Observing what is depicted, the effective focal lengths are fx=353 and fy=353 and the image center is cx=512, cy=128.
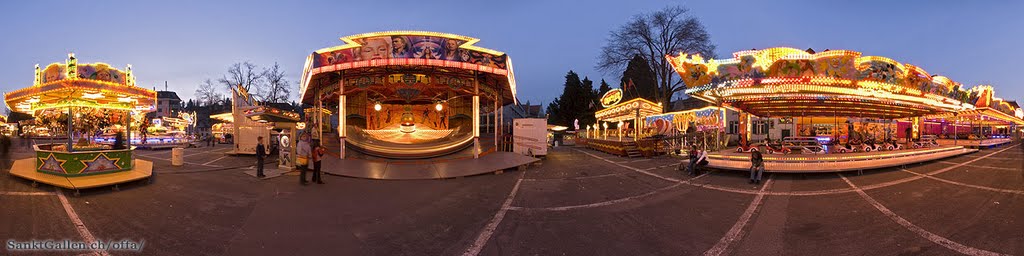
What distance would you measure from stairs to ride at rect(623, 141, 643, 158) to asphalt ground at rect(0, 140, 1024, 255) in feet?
23.5

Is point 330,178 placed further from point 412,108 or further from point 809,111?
point 809,111

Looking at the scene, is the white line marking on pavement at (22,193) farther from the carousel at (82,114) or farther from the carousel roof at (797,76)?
the carousel roof at (797,76)

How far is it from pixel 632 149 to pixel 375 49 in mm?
12244

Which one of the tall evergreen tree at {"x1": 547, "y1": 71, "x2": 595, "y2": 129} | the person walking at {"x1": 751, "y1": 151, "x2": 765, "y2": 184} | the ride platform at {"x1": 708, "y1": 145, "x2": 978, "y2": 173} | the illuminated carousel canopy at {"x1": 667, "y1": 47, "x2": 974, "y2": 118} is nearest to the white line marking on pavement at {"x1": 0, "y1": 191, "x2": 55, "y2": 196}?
the illuminated carousel canopy at {"x1": 667, "y1": 47, "x2": 974, "y2": 118}

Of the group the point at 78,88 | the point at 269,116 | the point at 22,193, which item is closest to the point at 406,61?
the point at 269,116

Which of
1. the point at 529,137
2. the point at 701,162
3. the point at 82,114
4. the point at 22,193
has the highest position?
the point at 82,114

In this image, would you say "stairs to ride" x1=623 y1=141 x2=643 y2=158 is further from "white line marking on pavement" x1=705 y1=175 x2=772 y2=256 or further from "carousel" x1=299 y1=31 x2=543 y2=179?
"white line marking on pavement" x1=705 y1=175 x2=772 y2=256

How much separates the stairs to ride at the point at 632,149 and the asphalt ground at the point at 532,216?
717 cm

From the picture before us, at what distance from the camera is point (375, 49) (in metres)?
11.3

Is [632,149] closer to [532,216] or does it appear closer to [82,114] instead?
[532,216]

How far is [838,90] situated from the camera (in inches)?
381

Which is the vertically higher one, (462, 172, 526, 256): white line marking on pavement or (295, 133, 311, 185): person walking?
(295, 133, 311, 185): person walking

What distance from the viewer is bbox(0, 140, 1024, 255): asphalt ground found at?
4.37 meters

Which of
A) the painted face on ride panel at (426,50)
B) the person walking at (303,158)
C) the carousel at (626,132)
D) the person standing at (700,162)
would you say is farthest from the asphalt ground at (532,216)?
the carousel at (626,132)
